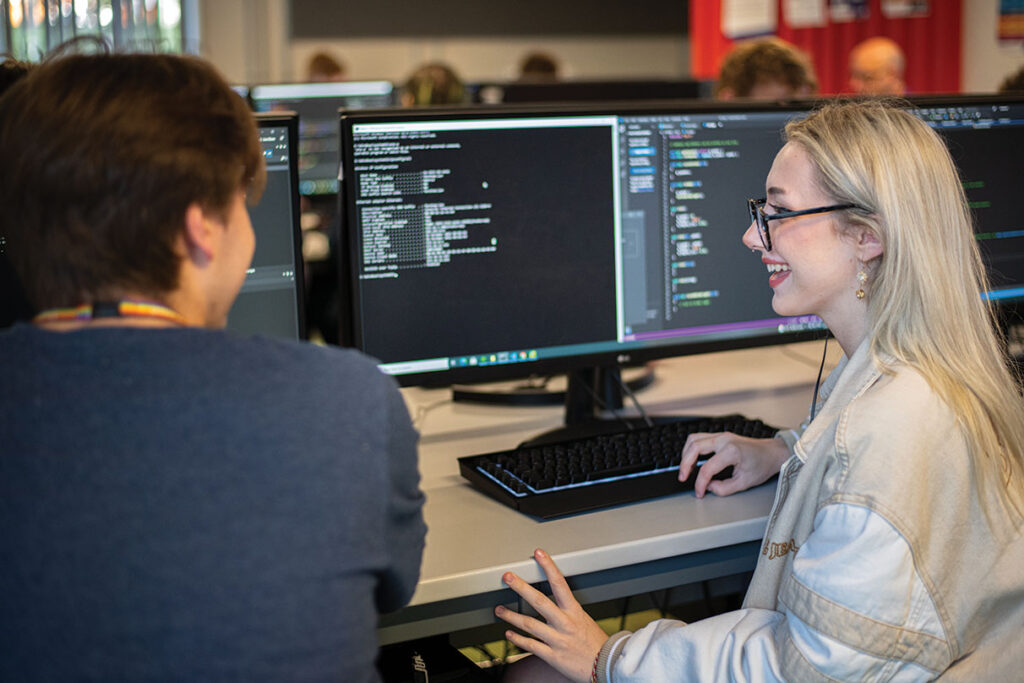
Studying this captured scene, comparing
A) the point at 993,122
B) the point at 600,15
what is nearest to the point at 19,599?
the point at 993,122

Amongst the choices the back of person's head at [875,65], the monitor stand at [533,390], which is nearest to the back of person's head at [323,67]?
the back of person's head at [875,65]

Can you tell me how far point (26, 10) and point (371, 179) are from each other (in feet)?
17.4

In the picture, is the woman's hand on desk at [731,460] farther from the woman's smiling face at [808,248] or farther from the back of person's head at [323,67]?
the back of person's head at [323,67]

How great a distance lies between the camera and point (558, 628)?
115cm

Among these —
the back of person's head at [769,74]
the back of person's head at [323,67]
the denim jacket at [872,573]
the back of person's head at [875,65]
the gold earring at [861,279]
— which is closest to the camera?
the denim jacket at [872,573]

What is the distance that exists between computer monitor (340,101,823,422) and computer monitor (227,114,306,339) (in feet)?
0.28

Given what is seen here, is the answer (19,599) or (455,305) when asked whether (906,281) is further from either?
(19,599)

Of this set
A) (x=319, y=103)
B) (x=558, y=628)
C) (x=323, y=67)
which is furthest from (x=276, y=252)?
(x=323, y=67)

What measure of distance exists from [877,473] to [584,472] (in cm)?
47

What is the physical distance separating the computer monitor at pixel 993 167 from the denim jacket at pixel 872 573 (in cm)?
80

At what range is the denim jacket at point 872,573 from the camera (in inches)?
37.7

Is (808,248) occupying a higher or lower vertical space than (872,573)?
higher

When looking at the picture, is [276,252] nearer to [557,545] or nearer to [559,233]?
[559,233]

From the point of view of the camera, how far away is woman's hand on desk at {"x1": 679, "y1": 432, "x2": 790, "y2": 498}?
54.2 inches
